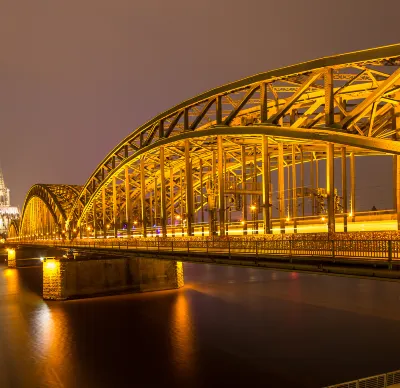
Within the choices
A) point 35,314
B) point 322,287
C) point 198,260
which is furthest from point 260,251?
point 322,287

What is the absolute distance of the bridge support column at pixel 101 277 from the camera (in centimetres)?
5181

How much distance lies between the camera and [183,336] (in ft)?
116

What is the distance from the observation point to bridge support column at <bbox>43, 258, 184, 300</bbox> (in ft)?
170

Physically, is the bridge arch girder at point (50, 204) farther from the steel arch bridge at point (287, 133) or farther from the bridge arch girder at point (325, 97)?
the bridge arch girder at point (325, 97)

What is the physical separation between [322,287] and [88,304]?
78.2 ft

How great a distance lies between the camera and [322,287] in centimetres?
5719

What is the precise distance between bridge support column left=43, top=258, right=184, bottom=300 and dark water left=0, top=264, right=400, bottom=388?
155 cm

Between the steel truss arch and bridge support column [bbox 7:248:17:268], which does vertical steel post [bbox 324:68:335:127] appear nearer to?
the steel truss arch

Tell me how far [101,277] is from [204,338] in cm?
2130

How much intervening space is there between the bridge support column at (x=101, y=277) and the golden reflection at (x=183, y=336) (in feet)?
22.0

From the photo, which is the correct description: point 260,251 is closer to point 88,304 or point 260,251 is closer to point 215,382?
point 215,382

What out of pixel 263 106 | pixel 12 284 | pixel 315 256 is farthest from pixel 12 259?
pixel 315 256

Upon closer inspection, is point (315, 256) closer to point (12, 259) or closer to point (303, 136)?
point (303, 136)

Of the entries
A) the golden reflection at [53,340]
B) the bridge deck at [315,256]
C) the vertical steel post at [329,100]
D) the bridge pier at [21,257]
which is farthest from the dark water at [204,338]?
the bridge pier at [21,257]
